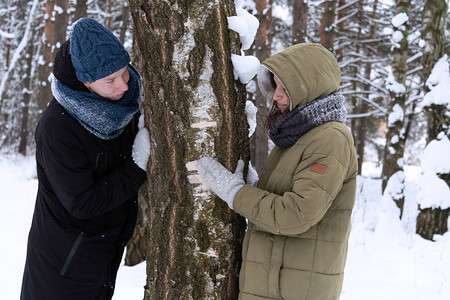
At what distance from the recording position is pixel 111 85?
6.67 ft

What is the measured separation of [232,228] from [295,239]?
1.13 feet

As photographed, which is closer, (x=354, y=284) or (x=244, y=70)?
(x=244, y=70)

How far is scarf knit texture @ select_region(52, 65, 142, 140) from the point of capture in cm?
197

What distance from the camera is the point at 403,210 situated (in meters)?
8.53

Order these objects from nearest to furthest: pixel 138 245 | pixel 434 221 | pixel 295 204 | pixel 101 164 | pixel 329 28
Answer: pixel 295 204, pixel 101 164, pixel 138 245, pixel 434 221, pixel 329 28

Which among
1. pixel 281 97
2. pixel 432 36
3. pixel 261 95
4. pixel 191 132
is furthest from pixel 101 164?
pixel 261 95

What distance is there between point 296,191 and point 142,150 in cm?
85

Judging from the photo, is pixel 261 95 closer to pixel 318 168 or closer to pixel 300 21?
pixel 300 21

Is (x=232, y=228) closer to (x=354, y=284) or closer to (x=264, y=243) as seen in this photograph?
(x=264, y=243)

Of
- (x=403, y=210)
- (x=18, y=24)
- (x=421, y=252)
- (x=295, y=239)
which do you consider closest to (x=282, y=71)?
(x=295, y=239)

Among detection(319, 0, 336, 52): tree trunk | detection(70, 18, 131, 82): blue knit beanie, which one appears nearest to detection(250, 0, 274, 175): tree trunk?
detection(319, 0, 336, 52): tree trunk

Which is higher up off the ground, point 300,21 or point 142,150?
point 300,21

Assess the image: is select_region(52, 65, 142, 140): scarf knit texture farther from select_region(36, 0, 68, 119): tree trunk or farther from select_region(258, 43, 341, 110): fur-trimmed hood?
select_region(36, 0, 68, 119): tree trunk

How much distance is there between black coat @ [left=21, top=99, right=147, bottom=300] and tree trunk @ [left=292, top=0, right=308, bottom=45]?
8.51 m
